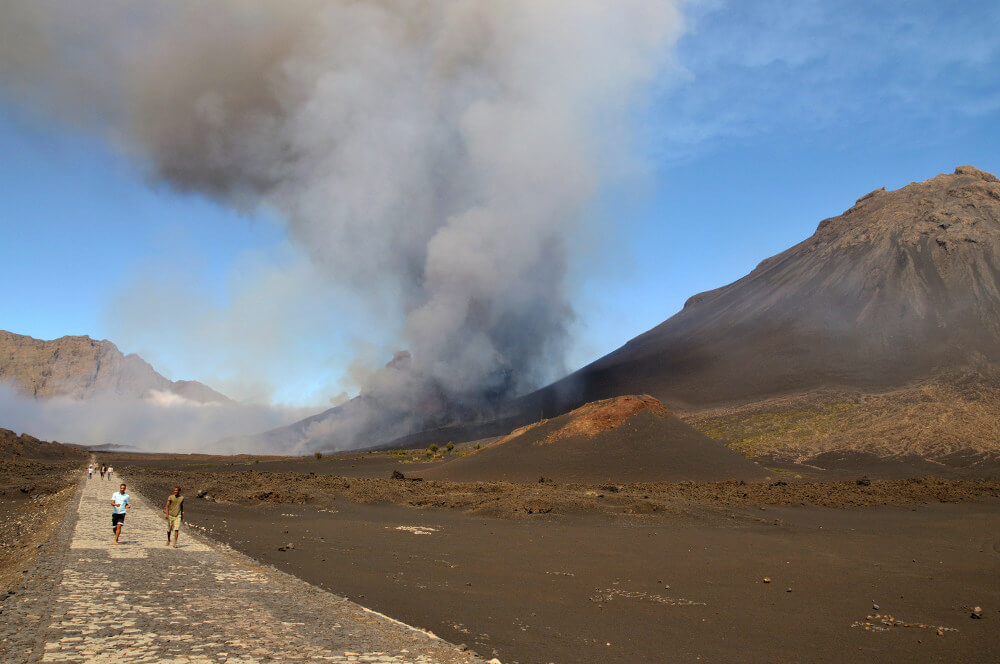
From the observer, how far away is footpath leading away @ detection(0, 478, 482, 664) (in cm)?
655

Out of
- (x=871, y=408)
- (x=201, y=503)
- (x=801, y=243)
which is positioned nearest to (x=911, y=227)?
(x=801, y=243)

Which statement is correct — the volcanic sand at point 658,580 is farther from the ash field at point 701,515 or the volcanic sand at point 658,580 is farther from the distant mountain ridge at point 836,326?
the distant mountain ridge at point 836,326

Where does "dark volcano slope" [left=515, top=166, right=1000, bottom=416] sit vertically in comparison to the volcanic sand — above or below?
above

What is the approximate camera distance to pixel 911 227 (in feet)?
405

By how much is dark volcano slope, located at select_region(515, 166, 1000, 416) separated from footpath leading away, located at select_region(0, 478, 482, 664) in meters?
84.7

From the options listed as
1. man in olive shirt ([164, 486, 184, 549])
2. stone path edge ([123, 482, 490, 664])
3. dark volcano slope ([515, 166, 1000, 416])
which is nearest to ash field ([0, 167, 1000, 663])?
stone path edge ([123, 482, 490, 664])

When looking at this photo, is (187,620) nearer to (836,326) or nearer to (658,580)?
(658,580)

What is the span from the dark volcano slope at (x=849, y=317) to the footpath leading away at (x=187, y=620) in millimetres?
84747

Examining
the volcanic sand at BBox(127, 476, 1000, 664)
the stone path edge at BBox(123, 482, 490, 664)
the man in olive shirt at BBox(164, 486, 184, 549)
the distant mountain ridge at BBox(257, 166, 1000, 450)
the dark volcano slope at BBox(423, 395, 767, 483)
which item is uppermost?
the distant mountain ridge at BBox(257, 166, 1000, 450)

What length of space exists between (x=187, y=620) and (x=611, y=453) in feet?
129

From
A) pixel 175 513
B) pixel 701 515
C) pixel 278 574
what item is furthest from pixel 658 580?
pixel 701 515

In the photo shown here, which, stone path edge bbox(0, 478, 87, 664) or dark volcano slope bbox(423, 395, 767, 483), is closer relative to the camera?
stone path edge bbox(0, 478, 87, 664)

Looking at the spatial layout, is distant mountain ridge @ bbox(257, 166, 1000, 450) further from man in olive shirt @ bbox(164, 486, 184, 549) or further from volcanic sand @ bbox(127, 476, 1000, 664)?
man in olive shirt @ bbox(164, 486, 184, 549)

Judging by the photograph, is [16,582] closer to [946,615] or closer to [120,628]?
[120,628]
